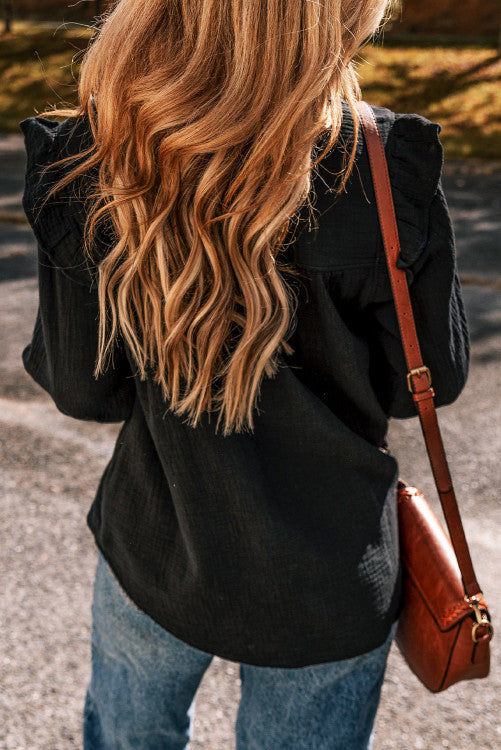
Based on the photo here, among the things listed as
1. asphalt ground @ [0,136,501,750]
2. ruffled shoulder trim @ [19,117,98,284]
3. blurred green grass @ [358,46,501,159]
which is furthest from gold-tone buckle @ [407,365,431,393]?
blurred green grass @ [358,46,501,159]

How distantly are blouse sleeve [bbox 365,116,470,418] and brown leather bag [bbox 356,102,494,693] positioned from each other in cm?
6

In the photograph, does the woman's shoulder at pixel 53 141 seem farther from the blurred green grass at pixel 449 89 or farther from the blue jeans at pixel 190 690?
the blurred green grass at pixel 449 89

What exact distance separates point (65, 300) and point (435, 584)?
0.79 m

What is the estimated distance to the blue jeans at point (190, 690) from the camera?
1.30m

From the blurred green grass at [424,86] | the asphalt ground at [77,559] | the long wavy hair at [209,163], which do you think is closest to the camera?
the long wavy hair at [209,163]

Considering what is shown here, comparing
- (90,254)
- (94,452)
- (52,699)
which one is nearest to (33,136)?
(90,254)

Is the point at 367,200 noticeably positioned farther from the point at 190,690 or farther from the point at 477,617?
the point at 190,690

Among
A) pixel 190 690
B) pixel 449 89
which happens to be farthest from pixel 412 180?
pixel 449 89

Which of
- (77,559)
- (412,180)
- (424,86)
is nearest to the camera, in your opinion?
(412,180)

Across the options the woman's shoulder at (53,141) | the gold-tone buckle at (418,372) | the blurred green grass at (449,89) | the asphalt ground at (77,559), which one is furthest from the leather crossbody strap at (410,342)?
the blurred green grass at (449,89)

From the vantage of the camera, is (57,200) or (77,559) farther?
(77,559)

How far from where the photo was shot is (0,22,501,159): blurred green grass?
10.3 m

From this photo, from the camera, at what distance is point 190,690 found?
1.41m

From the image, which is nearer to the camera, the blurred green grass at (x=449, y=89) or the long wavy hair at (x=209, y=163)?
the long wavy hair at (x=209, y=163)
